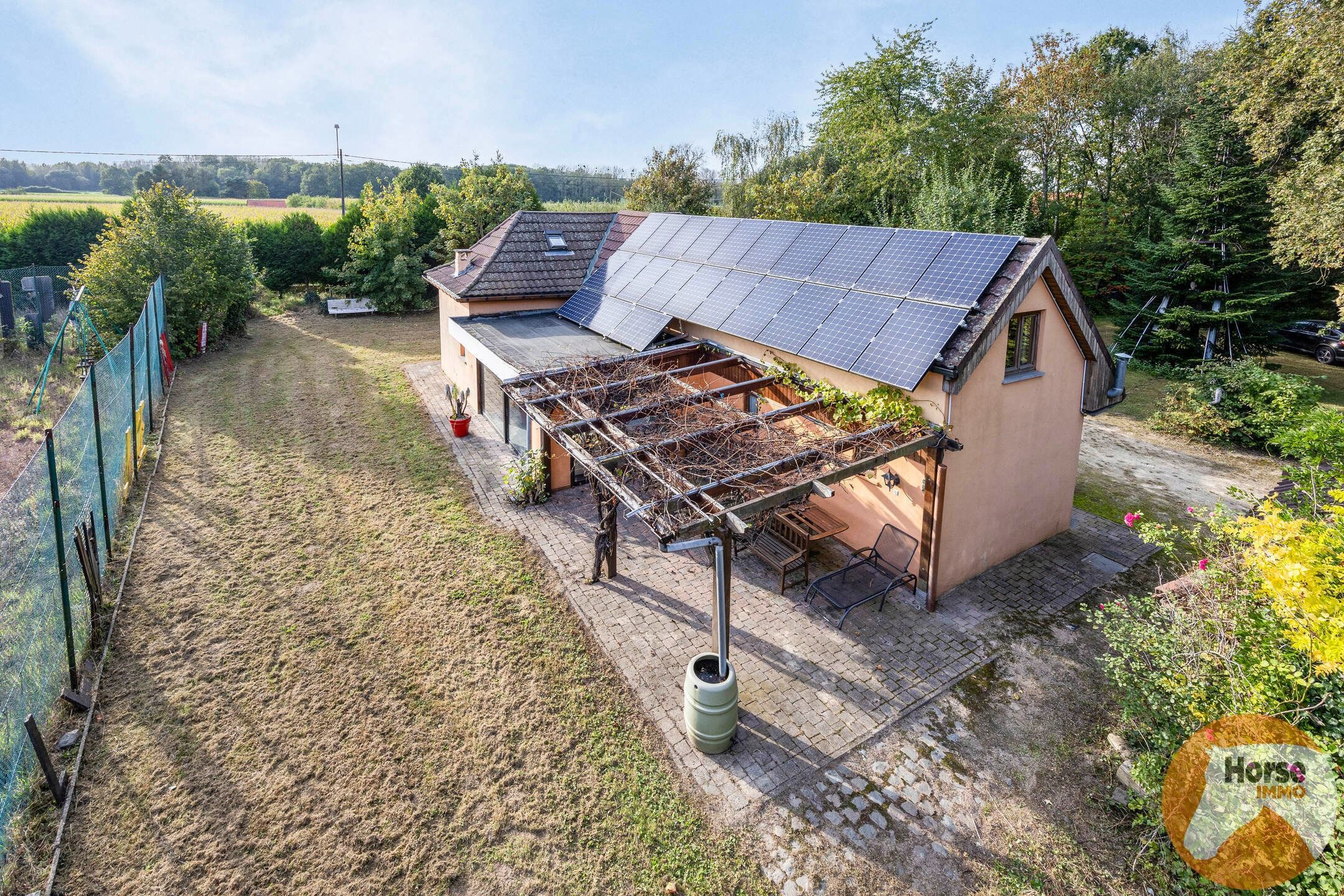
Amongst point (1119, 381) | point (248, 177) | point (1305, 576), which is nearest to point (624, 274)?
point (1119, 381)

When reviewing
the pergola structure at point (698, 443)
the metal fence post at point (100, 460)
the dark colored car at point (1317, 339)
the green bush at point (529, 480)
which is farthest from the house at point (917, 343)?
the dark colored car at point (1317, 339)

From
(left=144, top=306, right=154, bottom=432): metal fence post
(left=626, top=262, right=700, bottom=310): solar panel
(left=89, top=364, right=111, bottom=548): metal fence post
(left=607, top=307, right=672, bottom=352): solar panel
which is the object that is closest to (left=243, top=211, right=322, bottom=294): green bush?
(left=144, top=306, right=154, bottom=432): metal fence post

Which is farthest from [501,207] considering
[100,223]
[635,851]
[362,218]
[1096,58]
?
[635,851]

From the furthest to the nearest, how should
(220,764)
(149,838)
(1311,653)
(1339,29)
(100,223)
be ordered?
(100,223)
(1339,29)
(220,764)
(149,838)
(1311,653)

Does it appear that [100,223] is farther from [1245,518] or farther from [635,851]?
[1245,518]

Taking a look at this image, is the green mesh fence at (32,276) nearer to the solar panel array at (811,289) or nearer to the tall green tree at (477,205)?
the tall green tree at (477,205)
